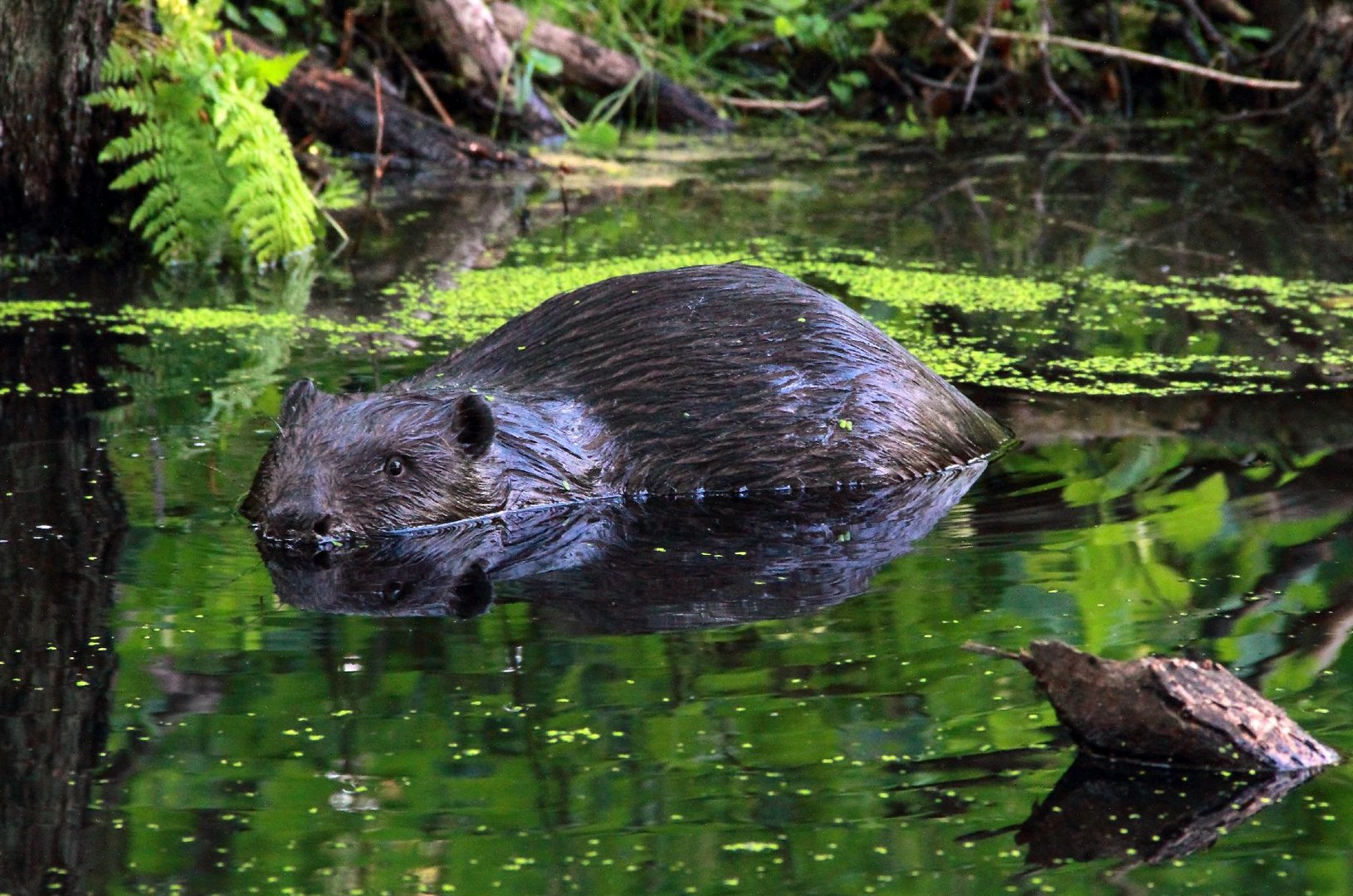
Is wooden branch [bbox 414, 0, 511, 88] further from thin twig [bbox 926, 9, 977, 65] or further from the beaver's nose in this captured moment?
the beaver's nose

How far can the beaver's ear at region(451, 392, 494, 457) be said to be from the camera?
451 centimetres

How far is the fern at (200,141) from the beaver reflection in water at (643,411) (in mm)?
2573

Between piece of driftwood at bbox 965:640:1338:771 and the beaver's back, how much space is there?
1.89 m

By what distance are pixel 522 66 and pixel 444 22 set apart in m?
0.66

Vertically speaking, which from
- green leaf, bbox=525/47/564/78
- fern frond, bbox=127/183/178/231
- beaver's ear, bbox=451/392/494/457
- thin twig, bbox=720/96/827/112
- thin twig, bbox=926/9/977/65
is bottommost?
beaver's ear, bbox=451/392/494/457

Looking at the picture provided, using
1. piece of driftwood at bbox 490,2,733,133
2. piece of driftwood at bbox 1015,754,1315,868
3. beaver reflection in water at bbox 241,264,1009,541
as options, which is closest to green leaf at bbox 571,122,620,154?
piece of driftwood at bbox 490,2,733,133

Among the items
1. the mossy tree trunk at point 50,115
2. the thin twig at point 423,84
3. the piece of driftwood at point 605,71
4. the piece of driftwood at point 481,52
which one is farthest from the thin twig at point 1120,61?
the mossy tree trunk at point 50,115

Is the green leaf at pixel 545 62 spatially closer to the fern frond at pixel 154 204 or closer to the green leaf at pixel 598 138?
the green leaf at pixel 598 138

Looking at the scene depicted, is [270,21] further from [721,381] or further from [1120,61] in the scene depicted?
[1120,61]

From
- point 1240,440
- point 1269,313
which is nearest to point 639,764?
point 1240,440

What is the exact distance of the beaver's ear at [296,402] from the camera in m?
4.52

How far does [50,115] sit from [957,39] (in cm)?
694

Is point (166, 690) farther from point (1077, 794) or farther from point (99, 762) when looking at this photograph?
point (1077, 794)

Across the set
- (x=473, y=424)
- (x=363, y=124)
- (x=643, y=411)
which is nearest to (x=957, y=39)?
(x=363, y=124)
